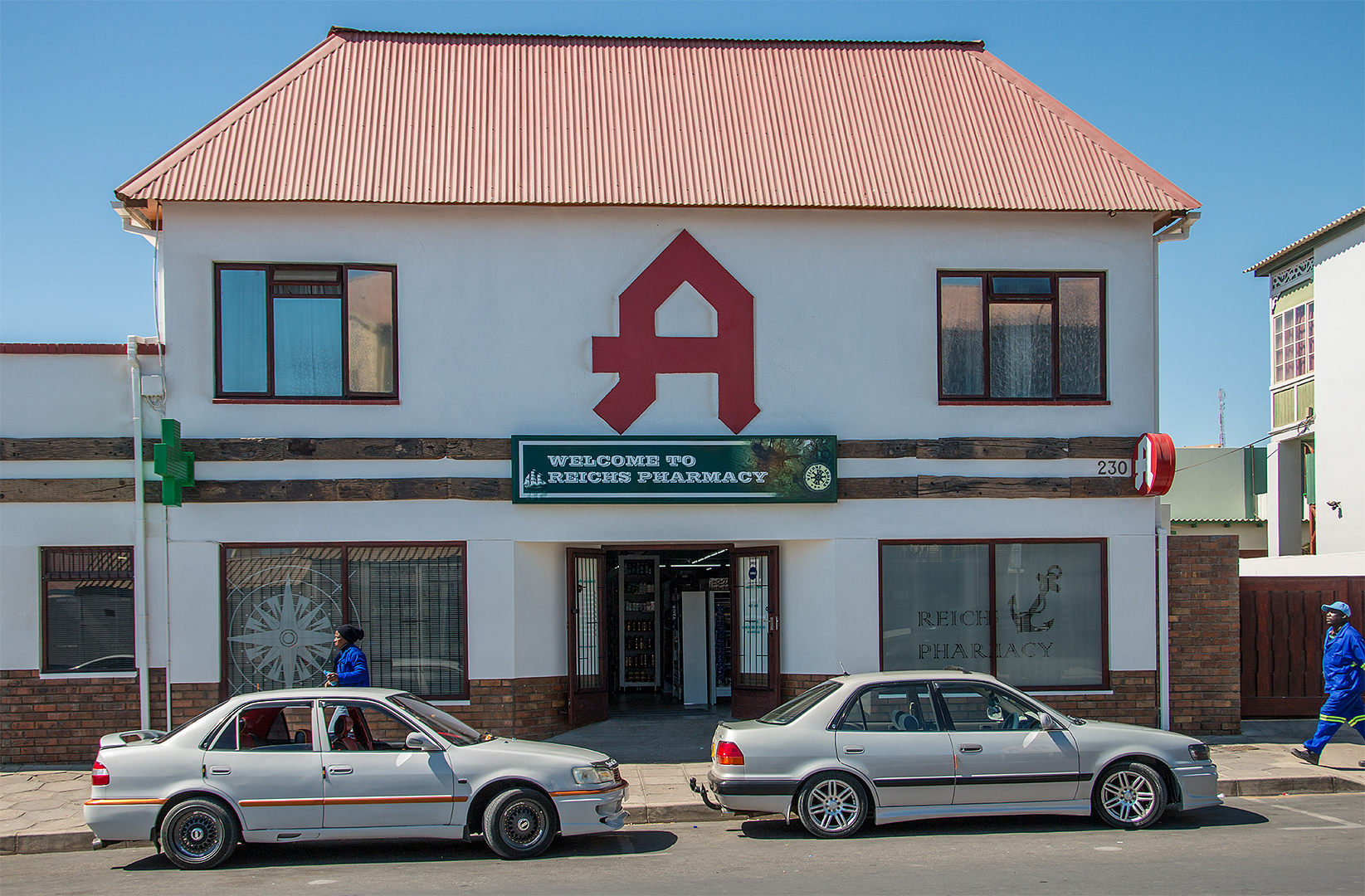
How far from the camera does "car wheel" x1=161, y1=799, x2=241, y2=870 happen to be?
26.4ft

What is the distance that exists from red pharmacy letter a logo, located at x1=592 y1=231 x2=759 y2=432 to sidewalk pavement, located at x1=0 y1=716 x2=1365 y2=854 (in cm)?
371

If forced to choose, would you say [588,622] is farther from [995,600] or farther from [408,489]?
[995,600]

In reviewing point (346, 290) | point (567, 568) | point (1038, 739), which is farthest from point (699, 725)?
point (346, 290)

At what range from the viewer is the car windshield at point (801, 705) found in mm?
8969

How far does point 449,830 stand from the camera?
816 centimetres

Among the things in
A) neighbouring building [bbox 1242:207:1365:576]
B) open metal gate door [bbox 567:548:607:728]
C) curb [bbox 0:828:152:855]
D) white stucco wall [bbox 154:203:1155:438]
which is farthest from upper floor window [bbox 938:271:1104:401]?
neighbouring building [bbox 1242:207:1365:576]

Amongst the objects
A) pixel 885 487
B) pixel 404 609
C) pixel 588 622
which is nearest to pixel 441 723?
pixel 404 609

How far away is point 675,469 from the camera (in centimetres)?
1226

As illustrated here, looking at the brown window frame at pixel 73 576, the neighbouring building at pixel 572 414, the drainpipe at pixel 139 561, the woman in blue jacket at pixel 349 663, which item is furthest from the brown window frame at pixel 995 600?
the brown window frame at pixel 73 576

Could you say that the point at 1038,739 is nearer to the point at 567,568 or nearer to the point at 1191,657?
the point at 1191,657

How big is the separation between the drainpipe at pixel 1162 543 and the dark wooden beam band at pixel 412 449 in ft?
2.72

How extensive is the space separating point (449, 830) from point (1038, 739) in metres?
4.65

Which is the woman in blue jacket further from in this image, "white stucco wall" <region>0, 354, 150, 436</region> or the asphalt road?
"white stucco wall" <region>0, 354, 150, 436</region>

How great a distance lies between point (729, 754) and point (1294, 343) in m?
24.8
